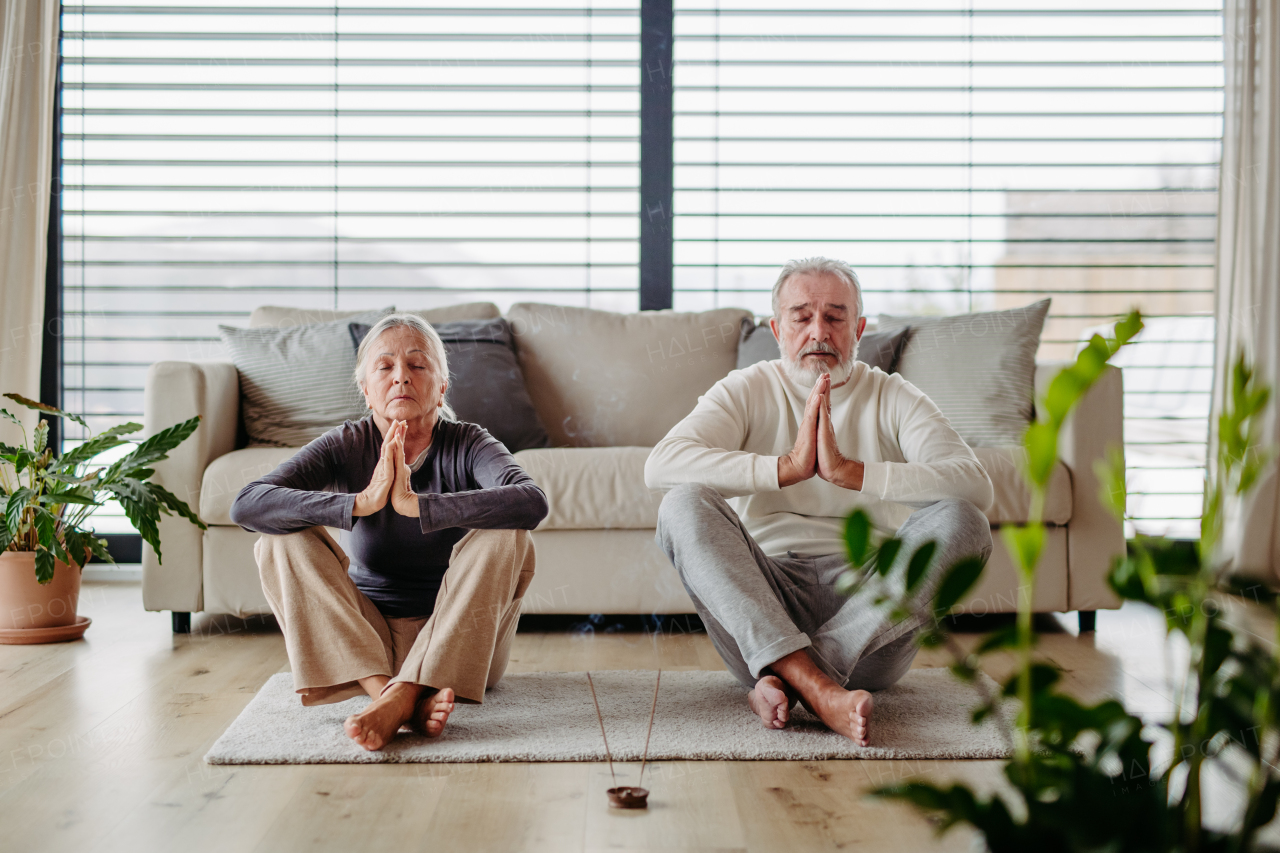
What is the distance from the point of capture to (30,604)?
8.58ft

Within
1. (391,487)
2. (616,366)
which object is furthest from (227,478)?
(616,366)

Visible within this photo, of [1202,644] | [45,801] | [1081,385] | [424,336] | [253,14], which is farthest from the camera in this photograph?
[253,14]

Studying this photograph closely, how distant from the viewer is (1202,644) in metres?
0.74

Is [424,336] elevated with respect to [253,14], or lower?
lower

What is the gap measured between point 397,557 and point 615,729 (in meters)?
0.56

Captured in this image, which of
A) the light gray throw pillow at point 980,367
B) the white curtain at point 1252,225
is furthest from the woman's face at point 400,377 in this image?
the white curtain at point 1252,225

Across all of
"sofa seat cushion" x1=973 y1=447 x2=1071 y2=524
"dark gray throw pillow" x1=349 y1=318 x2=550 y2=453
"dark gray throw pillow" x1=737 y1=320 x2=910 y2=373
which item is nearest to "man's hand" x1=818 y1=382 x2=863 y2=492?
"sofa seat cushion" x1=973 y1=447 x2=1071 y2=524

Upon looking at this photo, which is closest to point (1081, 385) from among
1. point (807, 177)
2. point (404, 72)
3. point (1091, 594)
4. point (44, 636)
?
point (1091, 594)

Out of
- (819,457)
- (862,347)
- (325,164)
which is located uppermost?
(325,164)

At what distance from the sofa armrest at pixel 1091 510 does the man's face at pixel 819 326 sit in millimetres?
871

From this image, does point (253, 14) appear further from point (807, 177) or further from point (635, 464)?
point (635, 464)

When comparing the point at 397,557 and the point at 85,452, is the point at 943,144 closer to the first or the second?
the point at 397,557

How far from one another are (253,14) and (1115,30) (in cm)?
324

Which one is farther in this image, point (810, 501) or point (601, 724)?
point (810, 501)
